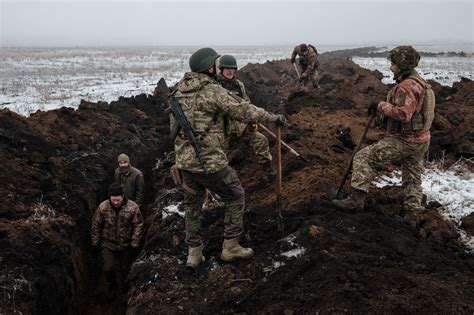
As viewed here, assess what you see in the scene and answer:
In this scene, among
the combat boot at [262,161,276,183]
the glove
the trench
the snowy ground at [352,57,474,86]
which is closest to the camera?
the glove

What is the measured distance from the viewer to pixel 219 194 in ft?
14.0

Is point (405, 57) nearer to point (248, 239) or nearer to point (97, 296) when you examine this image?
point (248, 239)

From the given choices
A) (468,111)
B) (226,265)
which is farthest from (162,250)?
(468,111)

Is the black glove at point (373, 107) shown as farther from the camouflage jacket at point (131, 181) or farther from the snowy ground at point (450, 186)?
the camouflage jacket at point (131, 181)

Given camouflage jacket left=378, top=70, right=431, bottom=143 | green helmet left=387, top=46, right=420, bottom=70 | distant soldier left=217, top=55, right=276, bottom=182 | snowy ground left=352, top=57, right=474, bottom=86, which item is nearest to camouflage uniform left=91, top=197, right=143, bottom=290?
distant soldier left=217, top=55, right=276, bottom=182

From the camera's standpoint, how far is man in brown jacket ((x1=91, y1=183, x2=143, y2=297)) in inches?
240

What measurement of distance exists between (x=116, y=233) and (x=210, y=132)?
2970 mm

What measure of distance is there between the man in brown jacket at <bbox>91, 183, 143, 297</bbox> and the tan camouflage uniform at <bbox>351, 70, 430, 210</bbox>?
3.19m

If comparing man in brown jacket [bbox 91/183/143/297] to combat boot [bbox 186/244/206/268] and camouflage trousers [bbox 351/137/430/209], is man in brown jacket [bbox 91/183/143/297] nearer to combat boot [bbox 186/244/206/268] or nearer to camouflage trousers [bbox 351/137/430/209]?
combat boot [bbox 186/244/206/268]

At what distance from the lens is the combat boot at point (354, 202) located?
482 centimetres

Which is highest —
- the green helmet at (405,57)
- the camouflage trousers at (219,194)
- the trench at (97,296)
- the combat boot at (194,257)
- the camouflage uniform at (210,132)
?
the green helmet at (405,57)

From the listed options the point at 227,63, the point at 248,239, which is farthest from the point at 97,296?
the point at 227,63


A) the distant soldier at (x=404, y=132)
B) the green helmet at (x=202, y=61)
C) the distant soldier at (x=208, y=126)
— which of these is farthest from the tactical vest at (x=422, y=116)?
the green helmet at (x=202, y=61)

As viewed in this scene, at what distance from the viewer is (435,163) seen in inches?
278
